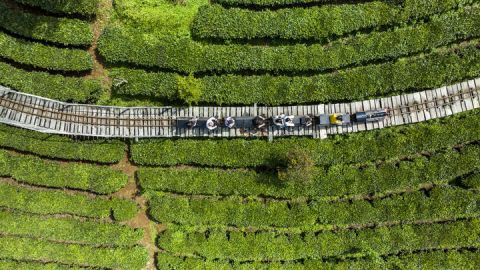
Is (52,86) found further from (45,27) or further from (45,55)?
(45,27)

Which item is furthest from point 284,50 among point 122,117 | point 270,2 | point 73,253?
point 73,253

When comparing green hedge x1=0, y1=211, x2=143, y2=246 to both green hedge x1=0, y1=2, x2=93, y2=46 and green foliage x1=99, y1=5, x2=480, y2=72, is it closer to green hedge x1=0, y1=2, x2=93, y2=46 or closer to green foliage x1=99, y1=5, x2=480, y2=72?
green foliage x1=99, y1=5, x2=480, y2=72

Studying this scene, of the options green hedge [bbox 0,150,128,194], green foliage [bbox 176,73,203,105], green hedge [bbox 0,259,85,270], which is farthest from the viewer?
green hedge [bbox 0,259,85,270]

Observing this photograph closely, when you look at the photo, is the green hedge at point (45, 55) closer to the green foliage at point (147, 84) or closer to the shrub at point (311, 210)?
the green foliage at point (147, 84)

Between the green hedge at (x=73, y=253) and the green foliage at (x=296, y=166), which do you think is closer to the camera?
the green foliage at (x=296, y=166)

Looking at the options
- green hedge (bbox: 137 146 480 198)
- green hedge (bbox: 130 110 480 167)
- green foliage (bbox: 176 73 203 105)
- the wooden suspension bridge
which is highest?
green foliage (bbox: 176 73 203 105)

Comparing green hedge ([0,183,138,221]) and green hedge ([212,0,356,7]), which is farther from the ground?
green hedge ([212,0,356,7])

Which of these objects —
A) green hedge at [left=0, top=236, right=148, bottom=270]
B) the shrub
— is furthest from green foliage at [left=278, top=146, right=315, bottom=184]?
green hedge at [left=0, top=236, right=148, bottom=270]

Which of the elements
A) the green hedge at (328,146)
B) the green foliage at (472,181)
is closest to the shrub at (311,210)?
the green foliage at (472,181)
